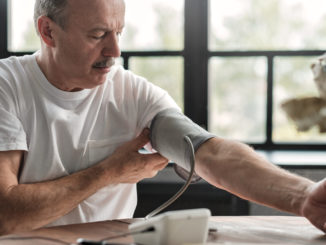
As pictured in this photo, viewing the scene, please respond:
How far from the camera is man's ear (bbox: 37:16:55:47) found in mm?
1770

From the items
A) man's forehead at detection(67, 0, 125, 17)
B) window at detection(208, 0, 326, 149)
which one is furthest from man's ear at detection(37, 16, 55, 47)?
window at detection(208, 0, 326, 149)

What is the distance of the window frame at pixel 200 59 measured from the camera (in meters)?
3.13

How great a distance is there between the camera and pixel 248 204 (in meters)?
2.77

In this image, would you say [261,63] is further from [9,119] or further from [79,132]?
[9,119]

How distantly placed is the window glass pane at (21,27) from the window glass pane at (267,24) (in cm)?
116

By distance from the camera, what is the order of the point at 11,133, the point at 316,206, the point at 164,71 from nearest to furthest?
the point at 316,206, the point at 11,133, the point at 164,71

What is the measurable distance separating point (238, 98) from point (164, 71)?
0.50 meters

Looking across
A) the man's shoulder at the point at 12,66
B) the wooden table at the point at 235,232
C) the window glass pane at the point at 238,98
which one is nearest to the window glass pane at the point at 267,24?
the window glass pane at the point at 238,98

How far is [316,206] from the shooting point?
125 centimetres

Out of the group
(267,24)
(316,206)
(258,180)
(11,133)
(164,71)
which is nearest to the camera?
(316,206)

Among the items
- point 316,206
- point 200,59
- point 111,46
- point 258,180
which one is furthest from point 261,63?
point 316,206

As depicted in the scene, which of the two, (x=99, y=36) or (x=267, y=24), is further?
(x=267, y=24)

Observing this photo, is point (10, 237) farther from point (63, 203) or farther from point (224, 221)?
point (224, 221)

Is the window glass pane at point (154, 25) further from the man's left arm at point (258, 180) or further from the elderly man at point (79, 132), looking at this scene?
the man's left arm at point (258, 180)
